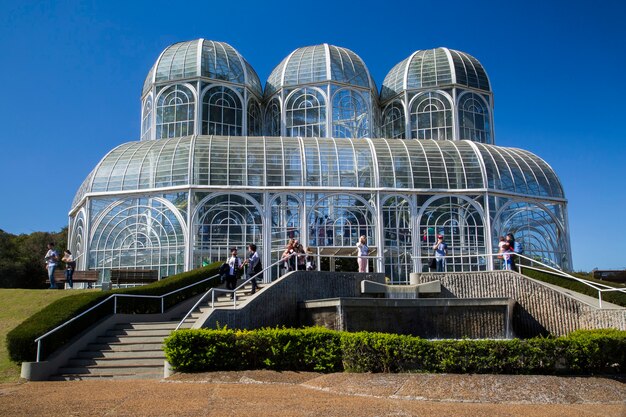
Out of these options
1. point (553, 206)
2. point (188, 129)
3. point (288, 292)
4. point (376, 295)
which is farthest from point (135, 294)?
point (553, 206)

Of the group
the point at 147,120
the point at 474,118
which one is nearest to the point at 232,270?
the point at 147,120

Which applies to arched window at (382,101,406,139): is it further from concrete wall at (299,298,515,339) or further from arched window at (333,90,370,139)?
concrete wall at (299,298,515,339)

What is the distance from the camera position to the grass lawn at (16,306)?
14.7m

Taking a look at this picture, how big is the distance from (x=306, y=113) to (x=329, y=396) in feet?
85.5

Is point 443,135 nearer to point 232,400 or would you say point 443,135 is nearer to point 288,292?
point 288,292

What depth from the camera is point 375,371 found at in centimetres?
1189

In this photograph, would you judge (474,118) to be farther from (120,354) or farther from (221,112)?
(120,354)

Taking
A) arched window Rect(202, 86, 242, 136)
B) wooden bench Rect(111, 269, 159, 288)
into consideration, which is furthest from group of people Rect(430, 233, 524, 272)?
arched window Rect(202, 86, 242, 136)

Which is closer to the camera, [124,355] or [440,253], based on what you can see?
[124,355]

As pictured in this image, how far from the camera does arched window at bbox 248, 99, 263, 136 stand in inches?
1398

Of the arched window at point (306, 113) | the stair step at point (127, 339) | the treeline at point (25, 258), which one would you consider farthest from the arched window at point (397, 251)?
the treeline at point (25, 258)

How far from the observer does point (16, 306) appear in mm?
18422

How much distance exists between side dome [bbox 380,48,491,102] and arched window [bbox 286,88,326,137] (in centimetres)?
481

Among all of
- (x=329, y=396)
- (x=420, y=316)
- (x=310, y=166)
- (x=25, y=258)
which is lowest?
(x=329, y=396)
